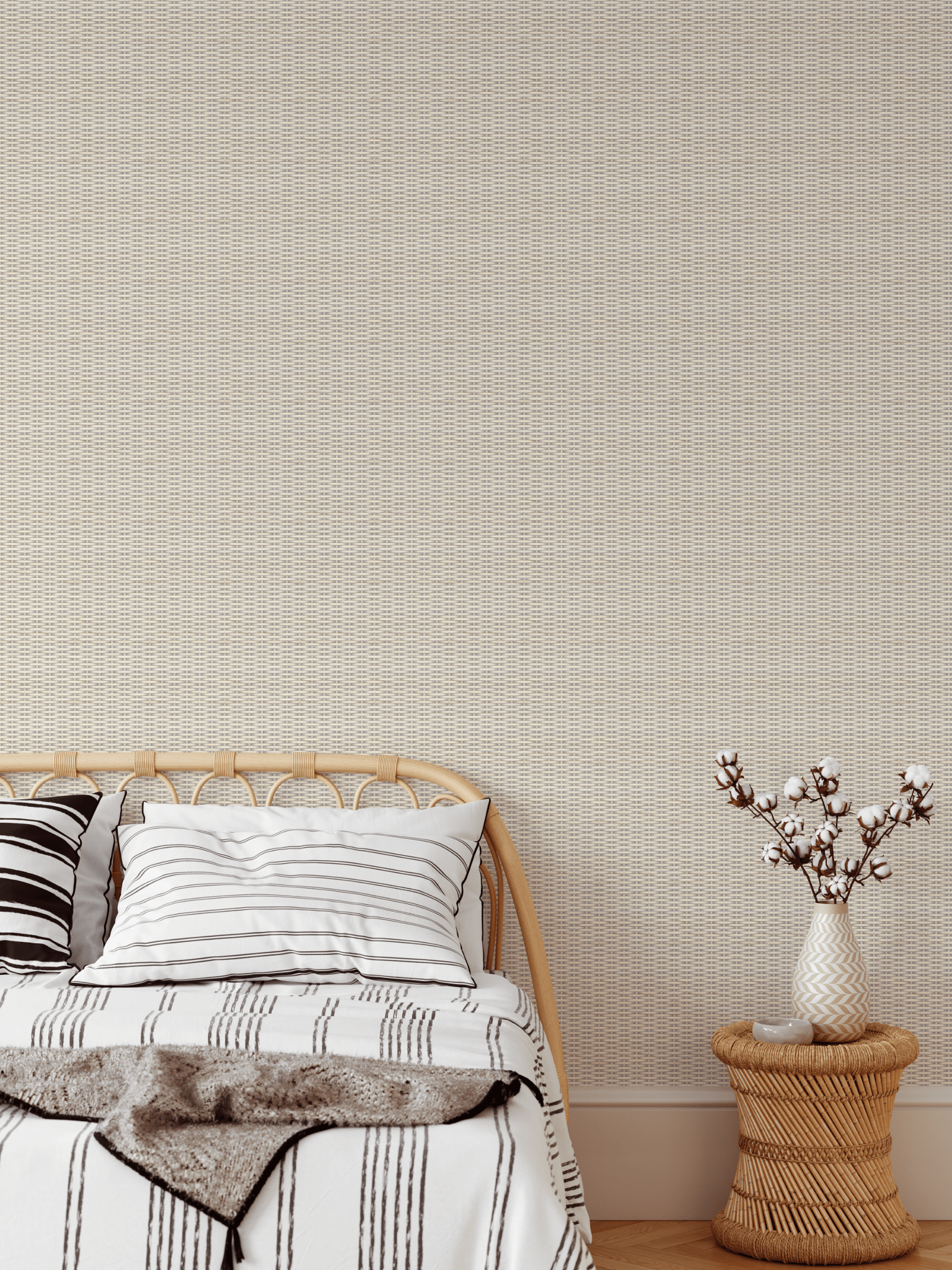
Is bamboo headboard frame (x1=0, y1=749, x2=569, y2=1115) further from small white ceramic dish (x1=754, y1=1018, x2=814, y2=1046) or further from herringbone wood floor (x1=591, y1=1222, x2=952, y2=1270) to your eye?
small white ceramic dish (x1=754, y1=1018, x2=814, y2=1046)

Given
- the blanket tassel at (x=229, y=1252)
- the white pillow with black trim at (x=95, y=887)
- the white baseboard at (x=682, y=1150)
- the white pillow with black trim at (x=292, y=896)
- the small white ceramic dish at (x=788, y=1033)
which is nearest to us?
the blanket tassel at (x=229, y=1252)

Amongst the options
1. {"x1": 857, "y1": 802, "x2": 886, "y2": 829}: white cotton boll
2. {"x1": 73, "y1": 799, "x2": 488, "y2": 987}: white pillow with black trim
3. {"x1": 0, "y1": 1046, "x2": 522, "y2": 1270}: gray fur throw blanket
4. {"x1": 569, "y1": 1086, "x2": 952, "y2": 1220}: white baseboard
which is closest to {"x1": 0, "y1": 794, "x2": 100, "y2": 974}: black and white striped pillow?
{"x1": 73, "y1": 799, "x2": 488, "y2": 987}: white pillow with black trim

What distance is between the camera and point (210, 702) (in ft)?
8.45

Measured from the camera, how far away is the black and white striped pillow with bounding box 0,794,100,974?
7.14ft

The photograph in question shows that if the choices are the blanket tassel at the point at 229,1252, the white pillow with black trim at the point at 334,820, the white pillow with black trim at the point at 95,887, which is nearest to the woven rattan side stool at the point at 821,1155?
the white pillow with black trim at the point at 334,820

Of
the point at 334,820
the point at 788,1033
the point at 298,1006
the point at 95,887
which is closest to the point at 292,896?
the point at 334,820

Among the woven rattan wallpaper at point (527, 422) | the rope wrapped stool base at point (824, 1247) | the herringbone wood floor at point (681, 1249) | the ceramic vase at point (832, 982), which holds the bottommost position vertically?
the herringbone wood floor at point (681, 1249)

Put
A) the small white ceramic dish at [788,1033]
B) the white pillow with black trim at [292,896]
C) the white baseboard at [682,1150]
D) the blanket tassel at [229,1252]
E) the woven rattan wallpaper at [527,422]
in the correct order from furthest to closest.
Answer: the woven rattan wallpaper at [527,422] → the white baseboard at [682,1150] → the small white ceramic dish at [788,1033] → the white pillow with black trim at [292,896] → the blanket tassel at [229,1252]

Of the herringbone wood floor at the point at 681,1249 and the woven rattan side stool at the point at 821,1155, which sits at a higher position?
the woven rattan side stool at the point at 821,1155

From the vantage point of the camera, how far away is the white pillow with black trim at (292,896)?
6.85 ft

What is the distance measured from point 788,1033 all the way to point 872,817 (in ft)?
1.60

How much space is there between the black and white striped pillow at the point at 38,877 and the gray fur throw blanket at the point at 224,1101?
0.64 m

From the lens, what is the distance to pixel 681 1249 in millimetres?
2264

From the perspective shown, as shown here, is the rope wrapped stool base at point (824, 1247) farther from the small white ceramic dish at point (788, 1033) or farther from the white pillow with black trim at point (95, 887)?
the white pillow with black trim at point (95, 887)
